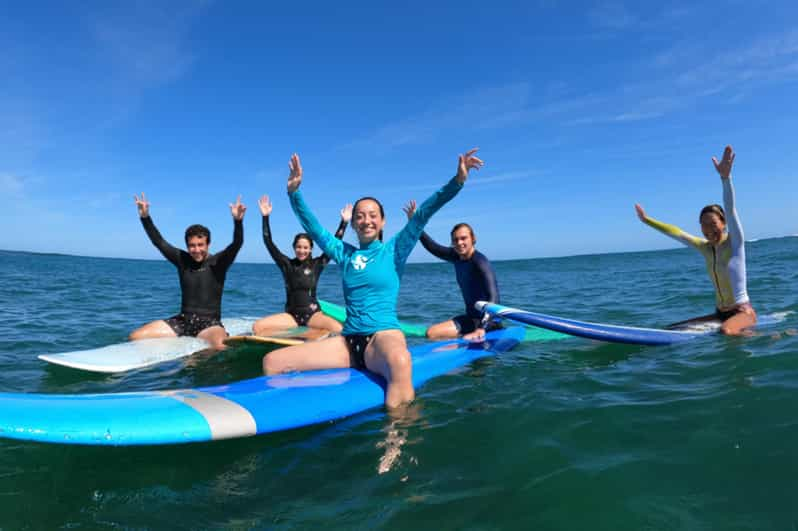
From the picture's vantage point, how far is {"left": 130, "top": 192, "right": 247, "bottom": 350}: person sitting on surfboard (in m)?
6.31

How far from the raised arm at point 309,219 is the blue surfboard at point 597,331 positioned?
2295 millimetres

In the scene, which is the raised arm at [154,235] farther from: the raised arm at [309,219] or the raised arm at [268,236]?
the raised arm at [309,219]

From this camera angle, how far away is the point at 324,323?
7.33 m

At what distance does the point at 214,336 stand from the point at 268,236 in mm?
1630

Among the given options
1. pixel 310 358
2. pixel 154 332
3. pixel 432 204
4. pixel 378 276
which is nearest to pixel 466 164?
pixel 432 204

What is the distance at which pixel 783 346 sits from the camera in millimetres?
4887

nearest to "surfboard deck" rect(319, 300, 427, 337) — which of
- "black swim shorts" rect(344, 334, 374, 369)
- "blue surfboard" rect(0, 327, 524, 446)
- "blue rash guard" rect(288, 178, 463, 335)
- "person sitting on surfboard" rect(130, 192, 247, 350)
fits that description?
"person sitting on surfboard" rect(130, 192, 247, 350)

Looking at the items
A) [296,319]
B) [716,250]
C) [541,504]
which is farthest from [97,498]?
[716,250]

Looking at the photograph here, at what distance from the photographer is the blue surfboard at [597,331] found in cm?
549

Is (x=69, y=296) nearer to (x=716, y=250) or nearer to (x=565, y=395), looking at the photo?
(x=565, y=395)

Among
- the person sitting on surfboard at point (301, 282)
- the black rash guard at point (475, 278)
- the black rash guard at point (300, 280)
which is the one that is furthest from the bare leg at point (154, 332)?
the black rash guard at point (475, 278)

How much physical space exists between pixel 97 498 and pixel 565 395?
344 cm

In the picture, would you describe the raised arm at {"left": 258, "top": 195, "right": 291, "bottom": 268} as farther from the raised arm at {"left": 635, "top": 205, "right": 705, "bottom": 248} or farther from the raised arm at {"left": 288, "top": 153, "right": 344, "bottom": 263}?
the raised arm at {"left": 635, "top": 205, "right": 705, "bottom": 248}

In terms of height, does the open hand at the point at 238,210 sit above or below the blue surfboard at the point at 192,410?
above
